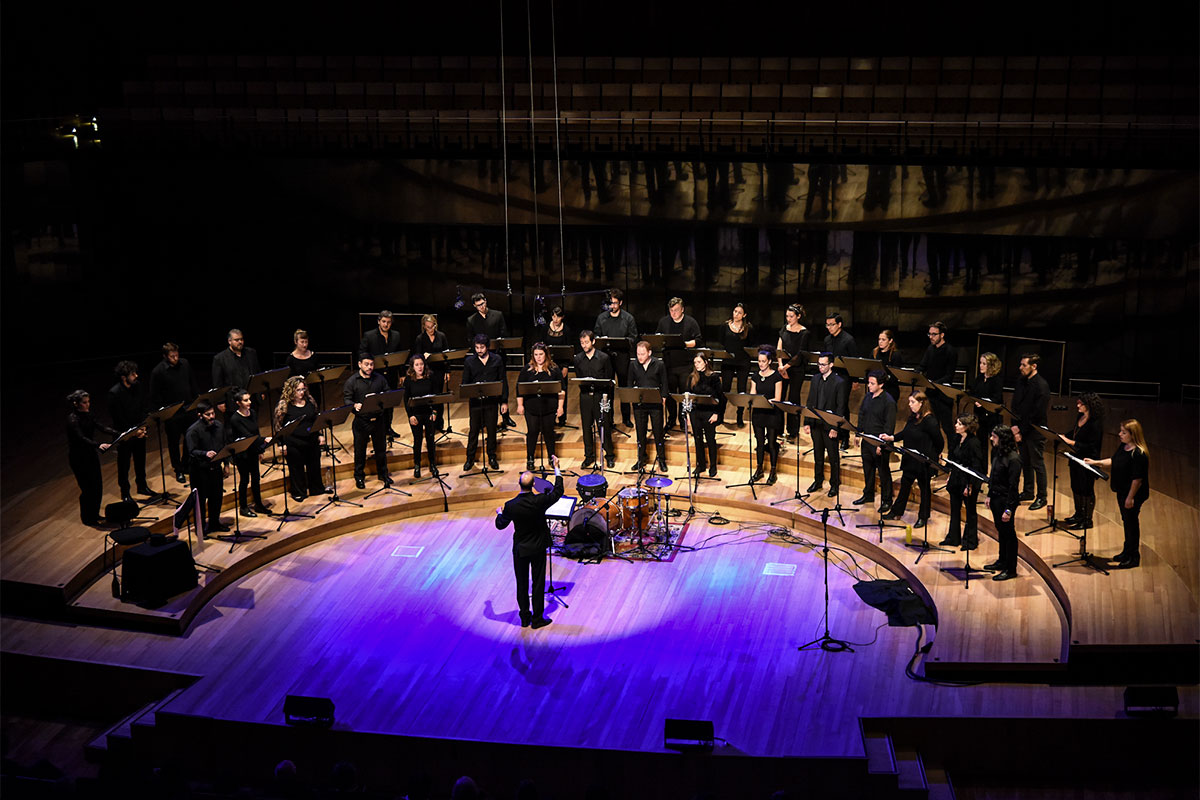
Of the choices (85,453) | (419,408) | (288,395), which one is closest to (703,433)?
(419,408)

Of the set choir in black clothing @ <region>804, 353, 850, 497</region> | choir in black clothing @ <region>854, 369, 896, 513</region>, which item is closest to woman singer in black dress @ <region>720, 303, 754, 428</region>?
choir in black clothing @ <region>804, 353, 850, 497</region>

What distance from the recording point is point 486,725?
6.12 meters

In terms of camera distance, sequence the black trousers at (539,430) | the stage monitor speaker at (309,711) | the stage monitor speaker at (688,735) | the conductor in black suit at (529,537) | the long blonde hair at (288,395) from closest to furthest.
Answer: the stage monitor speaker at (688,735) < the stage monitor speaker at (309,711) < the conductor in black suit at (529,537) < the long blonde hair at (288,395) < the black trousers at (539,430)

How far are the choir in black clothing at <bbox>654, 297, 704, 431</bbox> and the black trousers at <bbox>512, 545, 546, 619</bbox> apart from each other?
3103mm

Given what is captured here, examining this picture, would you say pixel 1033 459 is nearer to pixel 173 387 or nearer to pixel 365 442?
pixel 365 442

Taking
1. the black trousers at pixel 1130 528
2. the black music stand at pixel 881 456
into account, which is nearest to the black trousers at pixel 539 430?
the black music stand at pixel 881 456

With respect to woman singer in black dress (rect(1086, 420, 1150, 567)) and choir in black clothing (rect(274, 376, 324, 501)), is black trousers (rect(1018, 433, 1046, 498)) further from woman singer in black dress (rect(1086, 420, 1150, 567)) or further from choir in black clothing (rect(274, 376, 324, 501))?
choir in black clothing (rect(274, 376, 324, 501))

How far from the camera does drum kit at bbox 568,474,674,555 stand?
8.40 metres

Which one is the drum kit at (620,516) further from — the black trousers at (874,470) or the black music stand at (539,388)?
the black trousers at (874,470)

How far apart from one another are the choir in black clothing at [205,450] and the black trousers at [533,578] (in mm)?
2592

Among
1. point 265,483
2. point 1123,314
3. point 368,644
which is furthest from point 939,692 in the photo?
point 1123,314

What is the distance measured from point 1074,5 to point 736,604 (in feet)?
28.7

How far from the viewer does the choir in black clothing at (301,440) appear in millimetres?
8703

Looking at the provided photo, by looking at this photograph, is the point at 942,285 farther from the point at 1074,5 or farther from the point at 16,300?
the point at 16,300
